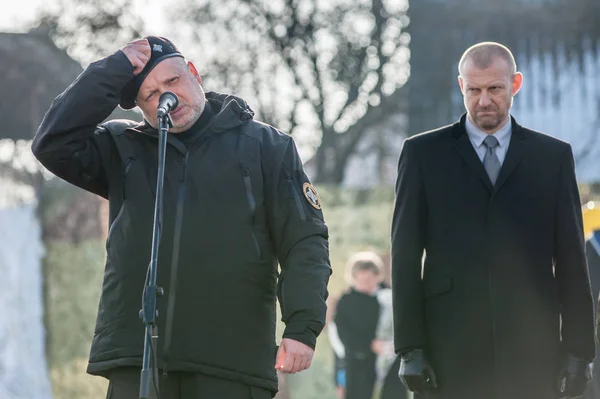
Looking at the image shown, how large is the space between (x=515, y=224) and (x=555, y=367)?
610 mm

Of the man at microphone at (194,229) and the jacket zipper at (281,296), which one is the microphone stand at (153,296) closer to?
the man at microphone at (194,229)

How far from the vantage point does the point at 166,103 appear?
4902 mm

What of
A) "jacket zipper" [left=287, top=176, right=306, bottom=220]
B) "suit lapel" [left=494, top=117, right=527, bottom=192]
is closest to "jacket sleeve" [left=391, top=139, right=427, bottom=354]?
"suit lapel" [left=494, top=117, right=527, bottom=192]

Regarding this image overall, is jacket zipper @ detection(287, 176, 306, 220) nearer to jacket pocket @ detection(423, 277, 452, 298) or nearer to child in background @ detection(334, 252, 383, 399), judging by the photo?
jacket pocket @ detection(423, 277, 452, 298)

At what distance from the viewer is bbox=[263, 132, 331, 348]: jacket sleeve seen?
4.94 meters

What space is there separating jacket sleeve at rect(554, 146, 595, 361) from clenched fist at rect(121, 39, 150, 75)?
1.81m

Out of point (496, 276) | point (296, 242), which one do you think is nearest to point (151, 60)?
point (296, 242)

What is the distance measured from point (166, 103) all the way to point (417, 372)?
5.10ft

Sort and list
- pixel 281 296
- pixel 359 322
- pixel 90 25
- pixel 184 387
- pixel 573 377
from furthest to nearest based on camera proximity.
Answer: pixel 90 25 < pixel 359 322 < pixel 573 377 < pixel 281 296 < pixel 184 387

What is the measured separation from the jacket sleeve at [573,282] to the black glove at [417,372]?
1.88 ft

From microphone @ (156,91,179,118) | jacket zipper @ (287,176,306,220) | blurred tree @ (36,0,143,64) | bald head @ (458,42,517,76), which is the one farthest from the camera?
blurred tree @ (36,0,143,64)

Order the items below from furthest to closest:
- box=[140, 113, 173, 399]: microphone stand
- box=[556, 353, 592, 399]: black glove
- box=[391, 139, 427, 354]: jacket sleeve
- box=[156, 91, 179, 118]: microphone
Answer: box=[391, 139, 427, 354]: jacket sleeve → box=[556, 353, 592, 399]: black glove → box=[156, 91, 179, 118]: microphone → box=[140, 113, 173, 399]: microphone stand

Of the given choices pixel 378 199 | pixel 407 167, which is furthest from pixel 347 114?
pixel 407 167

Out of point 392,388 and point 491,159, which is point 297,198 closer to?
point 491,159
